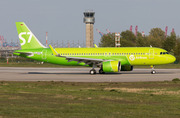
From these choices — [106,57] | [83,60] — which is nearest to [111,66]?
[106,57]

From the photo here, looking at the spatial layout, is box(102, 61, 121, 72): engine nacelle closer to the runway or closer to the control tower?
the runway

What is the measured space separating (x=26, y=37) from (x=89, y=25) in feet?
410

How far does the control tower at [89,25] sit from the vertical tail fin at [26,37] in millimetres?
121647

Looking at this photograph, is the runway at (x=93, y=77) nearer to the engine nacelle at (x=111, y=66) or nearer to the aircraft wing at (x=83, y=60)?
the engine nacelle at (x=111, y=66)

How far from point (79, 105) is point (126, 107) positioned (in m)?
2.53

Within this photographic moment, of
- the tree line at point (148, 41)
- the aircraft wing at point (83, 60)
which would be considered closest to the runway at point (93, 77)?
the aircraft wing at point (83, 60)

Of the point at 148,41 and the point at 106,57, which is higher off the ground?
the point at 148,41

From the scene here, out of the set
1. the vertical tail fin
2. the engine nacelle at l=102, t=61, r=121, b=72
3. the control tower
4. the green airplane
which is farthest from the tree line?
the vertical tail fin

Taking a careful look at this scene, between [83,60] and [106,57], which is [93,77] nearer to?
[83,60]

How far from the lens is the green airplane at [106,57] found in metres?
37.0

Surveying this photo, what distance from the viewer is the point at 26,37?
4166 centimetres

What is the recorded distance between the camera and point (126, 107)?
1322 centimetres

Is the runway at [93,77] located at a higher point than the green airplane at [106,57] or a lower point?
lower

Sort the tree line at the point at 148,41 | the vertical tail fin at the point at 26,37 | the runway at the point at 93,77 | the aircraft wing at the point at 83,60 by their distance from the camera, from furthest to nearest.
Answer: the tree line at the point at 148,41
the vertical tail fin at the point at 26,37
the aircraft wing at the point at 83,60
the runway at the point at 93,77
